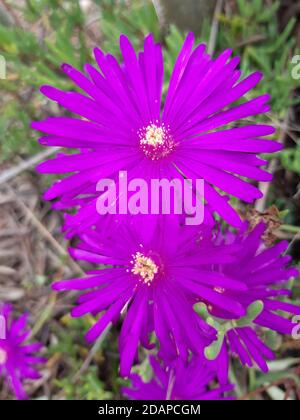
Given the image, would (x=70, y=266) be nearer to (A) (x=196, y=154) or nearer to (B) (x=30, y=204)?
(B) (x=30, y=204)

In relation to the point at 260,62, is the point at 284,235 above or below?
below

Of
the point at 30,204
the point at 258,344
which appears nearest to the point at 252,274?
the point at 258,344

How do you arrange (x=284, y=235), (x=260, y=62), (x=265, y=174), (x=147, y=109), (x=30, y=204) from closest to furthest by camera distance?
1. (x=265, y=174)
2. (x=147, y=109)
3. (x=284, y=235)
4. (x=260, y=62)
5. (x=30, y=204)

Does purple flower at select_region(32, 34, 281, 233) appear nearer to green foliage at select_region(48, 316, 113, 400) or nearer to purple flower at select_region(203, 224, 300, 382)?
purple flower at select_region(203, 224, 300, 382)

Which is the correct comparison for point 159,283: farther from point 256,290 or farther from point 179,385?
point 179,385

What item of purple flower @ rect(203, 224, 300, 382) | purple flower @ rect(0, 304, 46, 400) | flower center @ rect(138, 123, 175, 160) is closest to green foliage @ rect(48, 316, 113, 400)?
purple flower @ rect(0, 304, 46, 400)

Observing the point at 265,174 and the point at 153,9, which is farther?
the point at 153,9

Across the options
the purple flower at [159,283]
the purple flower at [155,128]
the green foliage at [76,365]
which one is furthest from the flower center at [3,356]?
the purple flower at [155,128]

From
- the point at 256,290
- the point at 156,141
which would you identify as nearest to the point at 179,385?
the point at 256,290
